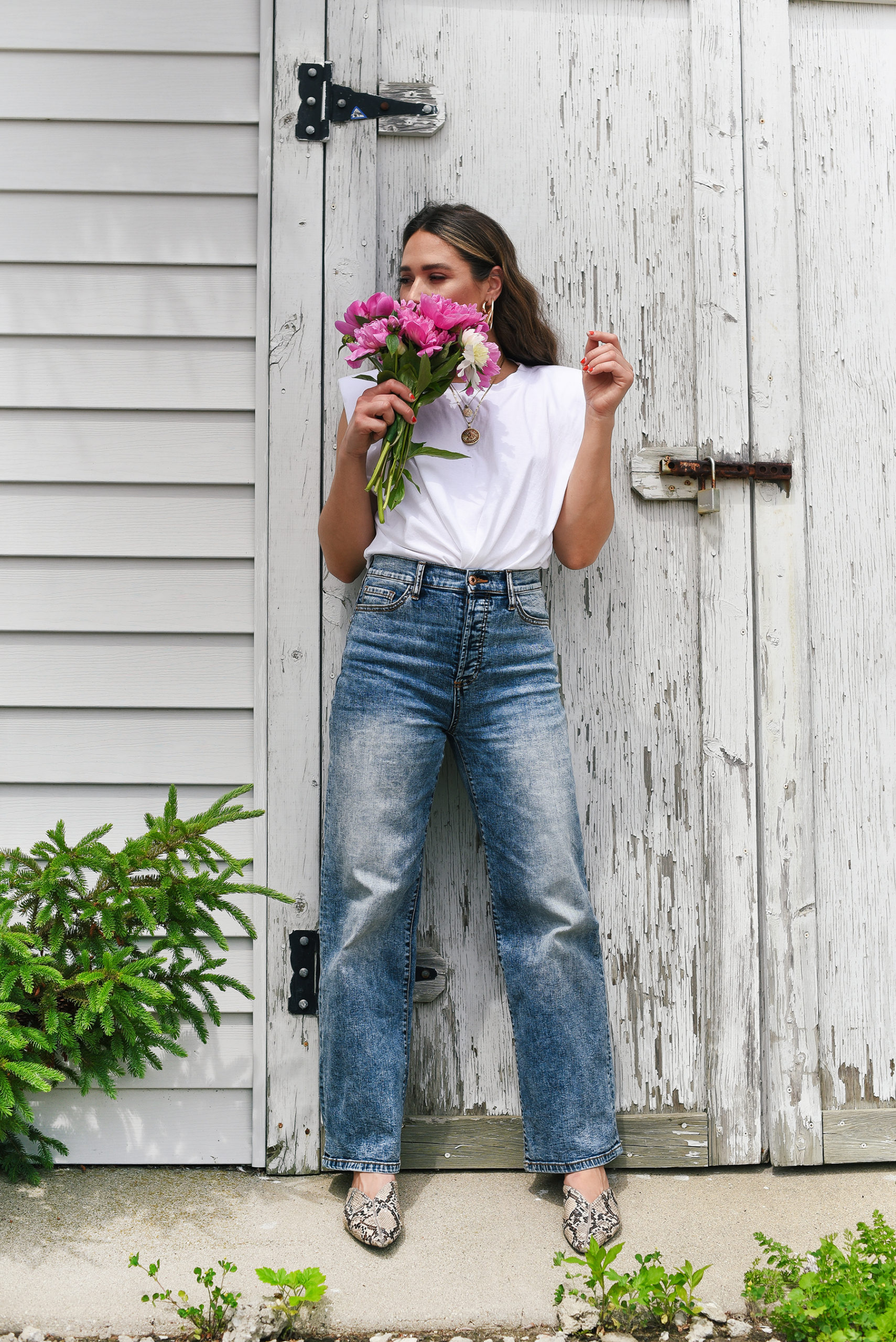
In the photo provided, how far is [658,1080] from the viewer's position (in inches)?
86.5

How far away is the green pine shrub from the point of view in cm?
181

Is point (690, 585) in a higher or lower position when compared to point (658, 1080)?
higher

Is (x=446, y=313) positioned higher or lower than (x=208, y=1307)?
higher

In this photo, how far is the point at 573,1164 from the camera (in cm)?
197

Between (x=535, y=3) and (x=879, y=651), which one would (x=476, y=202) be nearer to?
(x=535, y=3)

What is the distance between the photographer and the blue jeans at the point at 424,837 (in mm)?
1945

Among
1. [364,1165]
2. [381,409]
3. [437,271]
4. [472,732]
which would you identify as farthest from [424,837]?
[437,271]

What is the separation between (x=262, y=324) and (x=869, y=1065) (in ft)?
6.77

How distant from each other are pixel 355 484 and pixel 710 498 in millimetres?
789

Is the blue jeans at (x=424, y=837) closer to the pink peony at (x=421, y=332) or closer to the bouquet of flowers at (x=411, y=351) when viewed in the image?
the bouquet of flowers at (x=411, y=351)

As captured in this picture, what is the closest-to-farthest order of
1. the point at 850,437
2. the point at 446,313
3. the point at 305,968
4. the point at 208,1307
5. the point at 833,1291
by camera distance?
1. the point at 833,1291
2. the point at 208,1307
3. the point at 446,313
4. the point at 305,968
5. the point at 850,437

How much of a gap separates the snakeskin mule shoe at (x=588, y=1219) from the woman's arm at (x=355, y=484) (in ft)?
4.19

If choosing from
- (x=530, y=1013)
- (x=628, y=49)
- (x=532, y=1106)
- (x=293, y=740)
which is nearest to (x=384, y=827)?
(x=293, y=740)

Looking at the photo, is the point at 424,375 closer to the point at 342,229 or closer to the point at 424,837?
the point at 342,229
